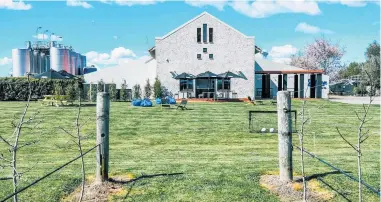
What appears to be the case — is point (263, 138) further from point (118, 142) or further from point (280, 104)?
point (280, 104)

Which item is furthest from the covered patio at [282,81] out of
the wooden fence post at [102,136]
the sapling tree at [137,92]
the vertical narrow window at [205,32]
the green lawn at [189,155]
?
the wooden fence post at [102,136]

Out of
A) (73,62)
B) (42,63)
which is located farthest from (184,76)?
(42,63)

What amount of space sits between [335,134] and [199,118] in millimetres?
7379

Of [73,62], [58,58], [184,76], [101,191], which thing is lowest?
[101,191]

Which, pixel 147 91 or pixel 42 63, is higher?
pixel 42 63

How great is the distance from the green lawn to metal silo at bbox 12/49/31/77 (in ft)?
111

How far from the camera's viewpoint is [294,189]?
7629 mm

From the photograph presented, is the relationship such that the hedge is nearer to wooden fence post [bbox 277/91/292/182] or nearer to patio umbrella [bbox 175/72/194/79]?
patio umbrella [bbox 175/72/194/79]

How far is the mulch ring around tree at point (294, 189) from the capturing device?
7266 millimetres

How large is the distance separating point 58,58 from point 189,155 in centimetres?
4655

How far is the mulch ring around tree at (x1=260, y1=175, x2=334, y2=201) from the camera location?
23.8 ft

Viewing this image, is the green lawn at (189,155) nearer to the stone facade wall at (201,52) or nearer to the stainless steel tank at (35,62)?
the stone facade wall at (201,52)

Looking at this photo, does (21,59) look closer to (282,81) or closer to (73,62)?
(73,62)

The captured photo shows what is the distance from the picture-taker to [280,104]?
317 inches
